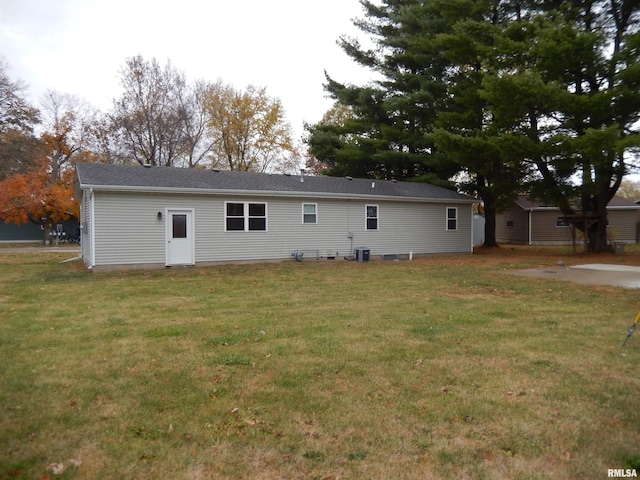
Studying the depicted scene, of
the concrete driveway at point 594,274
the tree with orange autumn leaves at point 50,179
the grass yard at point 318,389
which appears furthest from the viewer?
the tree with orange autumn leaves at point 50,179

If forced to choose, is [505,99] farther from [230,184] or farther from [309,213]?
[230,184]

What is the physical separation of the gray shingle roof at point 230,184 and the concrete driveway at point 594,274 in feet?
22.1

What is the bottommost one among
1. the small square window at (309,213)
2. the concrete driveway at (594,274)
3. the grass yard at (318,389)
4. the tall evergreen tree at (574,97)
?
the grass yard at (318,389)

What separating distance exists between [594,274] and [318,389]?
37.6 feet

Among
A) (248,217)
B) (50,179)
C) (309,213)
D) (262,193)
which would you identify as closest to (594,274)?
(309,213)

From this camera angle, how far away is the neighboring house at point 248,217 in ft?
45.9

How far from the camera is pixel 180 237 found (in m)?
15.0

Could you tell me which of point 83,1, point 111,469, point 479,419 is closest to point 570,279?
point 479,419

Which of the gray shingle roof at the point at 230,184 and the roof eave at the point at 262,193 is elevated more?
the gray shingle roof at the point at 230,184

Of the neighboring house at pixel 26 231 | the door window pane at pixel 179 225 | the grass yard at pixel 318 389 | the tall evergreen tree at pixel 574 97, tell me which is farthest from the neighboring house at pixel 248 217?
the neighboring house at pixel 26 231

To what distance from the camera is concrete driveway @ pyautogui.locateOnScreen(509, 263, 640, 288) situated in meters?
11.1

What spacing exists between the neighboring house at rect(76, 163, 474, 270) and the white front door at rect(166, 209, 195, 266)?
0.03 meters

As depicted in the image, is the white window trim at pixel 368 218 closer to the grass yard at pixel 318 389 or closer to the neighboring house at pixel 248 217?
the neighboring house at pixel 248 217

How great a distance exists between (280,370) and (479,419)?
199 cm
